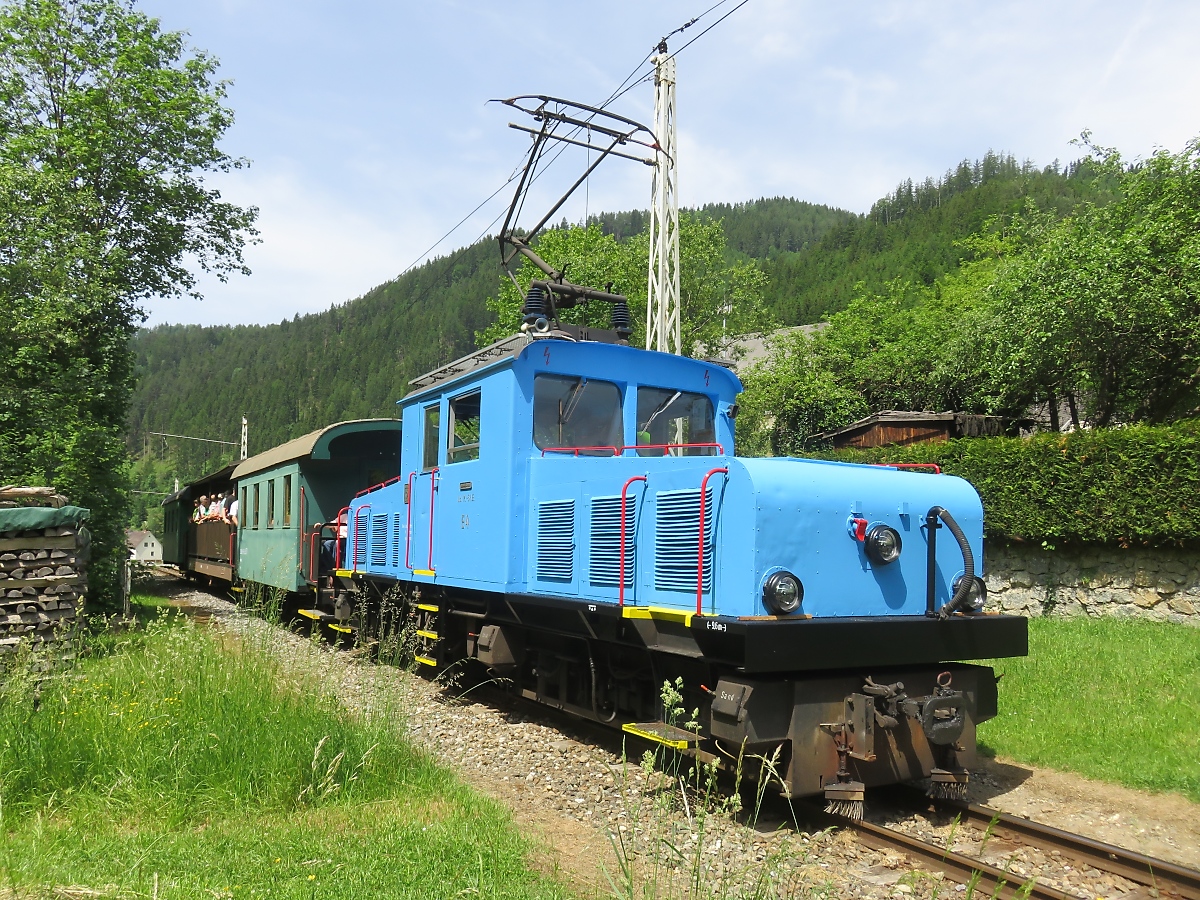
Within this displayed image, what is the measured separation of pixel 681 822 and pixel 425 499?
490 cm

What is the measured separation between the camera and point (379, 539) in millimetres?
10586

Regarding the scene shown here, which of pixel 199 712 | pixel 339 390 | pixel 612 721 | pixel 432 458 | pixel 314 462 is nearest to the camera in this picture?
pixel 199 712

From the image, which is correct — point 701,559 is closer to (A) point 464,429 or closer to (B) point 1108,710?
(A) point 464,429

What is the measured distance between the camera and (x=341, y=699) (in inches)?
266

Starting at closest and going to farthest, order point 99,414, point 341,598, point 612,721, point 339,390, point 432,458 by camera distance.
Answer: point 612,721, point 432,458, point 341,598, point 99,414, point 339,390

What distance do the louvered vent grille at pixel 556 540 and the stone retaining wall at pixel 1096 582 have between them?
31.9 feet

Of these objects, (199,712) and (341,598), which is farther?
(341,598)

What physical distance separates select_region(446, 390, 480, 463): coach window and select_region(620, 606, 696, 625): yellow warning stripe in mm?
2800

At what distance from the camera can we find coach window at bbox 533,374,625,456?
287 inches

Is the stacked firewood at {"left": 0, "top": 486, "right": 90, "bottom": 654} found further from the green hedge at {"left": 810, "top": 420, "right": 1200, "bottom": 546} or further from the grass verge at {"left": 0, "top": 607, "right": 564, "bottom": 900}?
the green hedge at {"left": 810, "top": 420, "right": 1200, "bottom": 546}

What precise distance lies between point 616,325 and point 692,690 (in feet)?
12.9

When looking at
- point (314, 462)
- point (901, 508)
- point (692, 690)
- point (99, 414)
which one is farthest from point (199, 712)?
point (99, 414)

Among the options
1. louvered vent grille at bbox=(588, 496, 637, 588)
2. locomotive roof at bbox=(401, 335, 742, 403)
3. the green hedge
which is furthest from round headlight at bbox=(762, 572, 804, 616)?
the green hedge

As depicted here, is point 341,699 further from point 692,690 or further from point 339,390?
point 339,390
